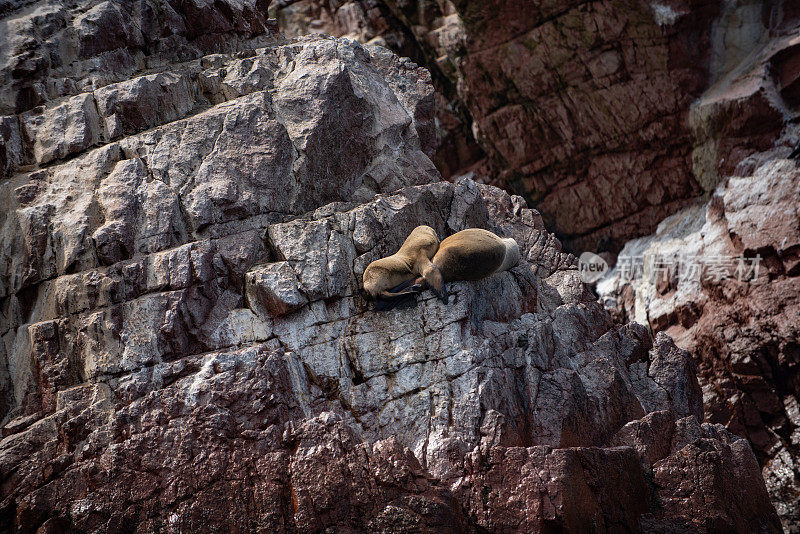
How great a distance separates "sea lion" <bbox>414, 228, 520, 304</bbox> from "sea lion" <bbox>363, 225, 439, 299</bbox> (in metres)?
0.10

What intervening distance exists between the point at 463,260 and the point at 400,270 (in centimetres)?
86

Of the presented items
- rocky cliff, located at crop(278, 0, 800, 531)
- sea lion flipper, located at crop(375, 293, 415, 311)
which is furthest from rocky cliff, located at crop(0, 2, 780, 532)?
rocky cliff, located at crop(278, 0, 800, 531)

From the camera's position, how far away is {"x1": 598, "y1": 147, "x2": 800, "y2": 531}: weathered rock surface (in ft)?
45.8

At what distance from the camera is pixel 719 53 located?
753 inches

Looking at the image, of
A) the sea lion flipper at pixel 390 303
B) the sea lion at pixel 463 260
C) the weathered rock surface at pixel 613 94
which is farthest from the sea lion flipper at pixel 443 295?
the weathered rock surface at pixel 613 94

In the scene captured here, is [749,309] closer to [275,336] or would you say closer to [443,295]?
[443,295]

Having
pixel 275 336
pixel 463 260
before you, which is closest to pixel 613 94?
pixel 463 260

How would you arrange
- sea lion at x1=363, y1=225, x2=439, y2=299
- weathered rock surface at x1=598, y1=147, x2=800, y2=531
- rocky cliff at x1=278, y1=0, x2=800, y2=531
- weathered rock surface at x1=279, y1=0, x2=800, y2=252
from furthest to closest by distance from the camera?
weathered rock surface at x1=279, y1=0, x2=800, y2=252 → rocky cliff at x1=278, y1=0, x2=800, y2=531 → weathered rock surface at x1=598, y1=147, x2=800, y2=531 → sea lion at x1=363, y1=225, x2=439, y2=299

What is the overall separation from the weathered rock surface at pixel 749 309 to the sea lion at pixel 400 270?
25.5 ft

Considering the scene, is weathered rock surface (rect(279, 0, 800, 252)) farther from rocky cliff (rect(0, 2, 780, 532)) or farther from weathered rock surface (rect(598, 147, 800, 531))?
rocky cliff (rect(0, 2, 780, 532))

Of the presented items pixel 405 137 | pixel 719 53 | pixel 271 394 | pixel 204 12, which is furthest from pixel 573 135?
pixel 271 394

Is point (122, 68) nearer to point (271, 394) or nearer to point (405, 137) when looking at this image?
point (405, 137)

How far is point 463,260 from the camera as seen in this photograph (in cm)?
973

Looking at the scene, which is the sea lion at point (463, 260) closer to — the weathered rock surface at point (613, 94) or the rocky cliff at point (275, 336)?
the rocky cliff at point (275, 336)
